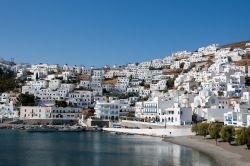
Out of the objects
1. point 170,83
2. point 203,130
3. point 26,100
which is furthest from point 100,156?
point 170,83

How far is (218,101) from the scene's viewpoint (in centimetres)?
→ 6719

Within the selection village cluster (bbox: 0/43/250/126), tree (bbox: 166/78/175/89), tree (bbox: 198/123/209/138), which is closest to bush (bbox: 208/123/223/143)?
tree (bbox: 198/123/209/138)

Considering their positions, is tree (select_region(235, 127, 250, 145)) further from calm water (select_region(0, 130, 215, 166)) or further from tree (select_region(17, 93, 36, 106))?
tree (select_region(17, 93, 36, 106))

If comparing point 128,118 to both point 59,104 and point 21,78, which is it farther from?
point 21,78

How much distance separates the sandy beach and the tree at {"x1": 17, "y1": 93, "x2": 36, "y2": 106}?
43558 mm

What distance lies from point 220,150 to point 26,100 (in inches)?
2253

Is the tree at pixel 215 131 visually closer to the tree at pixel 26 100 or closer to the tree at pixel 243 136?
the tree at pixel 243 136

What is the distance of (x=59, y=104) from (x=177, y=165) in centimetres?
5858

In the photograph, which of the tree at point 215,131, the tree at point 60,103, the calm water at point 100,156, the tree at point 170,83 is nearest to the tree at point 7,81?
the tree at point 60,103

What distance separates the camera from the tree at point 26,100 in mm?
87875

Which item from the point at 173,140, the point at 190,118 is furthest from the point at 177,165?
the point at 190,118

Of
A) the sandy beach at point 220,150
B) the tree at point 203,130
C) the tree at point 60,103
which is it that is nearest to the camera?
the sandy beach at point 220,150

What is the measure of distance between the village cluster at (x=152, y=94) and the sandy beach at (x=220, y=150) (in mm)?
7854

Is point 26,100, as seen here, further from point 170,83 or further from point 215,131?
point 215,131
